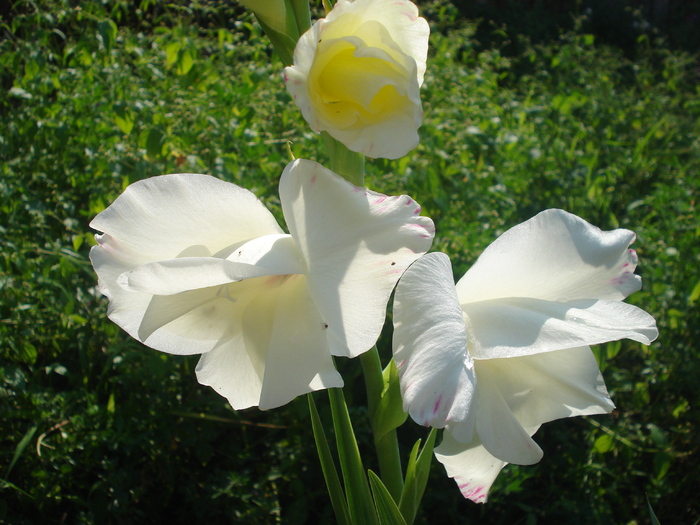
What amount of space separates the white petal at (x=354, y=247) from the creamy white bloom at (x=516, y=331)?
1.0 inches

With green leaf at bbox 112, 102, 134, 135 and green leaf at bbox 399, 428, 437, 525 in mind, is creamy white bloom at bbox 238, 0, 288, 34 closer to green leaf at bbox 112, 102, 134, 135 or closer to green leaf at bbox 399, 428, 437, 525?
green leaf at bbox 399, 428, 437, 525

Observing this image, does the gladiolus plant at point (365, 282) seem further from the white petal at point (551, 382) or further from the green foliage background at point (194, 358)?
the green foliage background at point (194, 358)

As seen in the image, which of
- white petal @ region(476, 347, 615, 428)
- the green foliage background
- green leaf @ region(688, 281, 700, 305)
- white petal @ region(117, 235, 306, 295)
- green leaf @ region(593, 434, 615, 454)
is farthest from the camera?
green leaf @ region(688, 281, 700, 305)

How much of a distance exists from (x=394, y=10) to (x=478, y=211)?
3.68 feet

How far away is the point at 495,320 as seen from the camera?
24.1 inches

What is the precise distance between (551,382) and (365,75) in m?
0.35

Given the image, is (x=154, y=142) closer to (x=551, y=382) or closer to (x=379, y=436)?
(x=379, y=436)

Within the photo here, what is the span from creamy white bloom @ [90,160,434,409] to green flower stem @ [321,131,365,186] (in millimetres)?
125

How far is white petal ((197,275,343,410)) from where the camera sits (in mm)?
566

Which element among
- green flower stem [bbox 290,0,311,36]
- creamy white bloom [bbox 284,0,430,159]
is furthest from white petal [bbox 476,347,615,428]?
green flower stem [bbox 290,0,311,36]

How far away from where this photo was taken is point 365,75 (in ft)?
1.89

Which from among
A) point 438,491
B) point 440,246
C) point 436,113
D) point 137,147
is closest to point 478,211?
point 440,246

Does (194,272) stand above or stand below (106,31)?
below

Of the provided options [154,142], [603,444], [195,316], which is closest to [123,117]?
[154,142]
